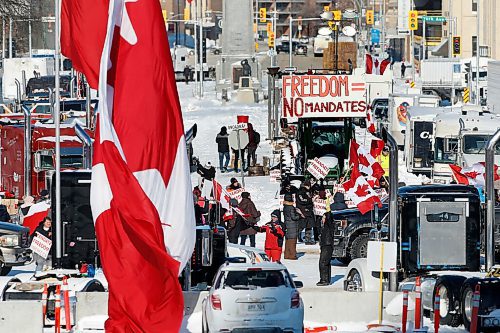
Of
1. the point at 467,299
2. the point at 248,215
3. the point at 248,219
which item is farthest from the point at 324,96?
the point at 467,299

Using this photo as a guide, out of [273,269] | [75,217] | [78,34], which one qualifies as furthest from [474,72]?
[78,34]

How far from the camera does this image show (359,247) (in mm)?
27875

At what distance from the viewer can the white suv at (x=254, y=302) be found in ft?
60.5

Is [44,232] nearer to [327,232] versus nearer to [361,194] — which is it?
[327,232]

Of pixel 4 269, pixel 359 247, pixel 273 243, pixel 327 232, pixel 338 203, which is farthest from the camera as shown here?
pixel 338 203

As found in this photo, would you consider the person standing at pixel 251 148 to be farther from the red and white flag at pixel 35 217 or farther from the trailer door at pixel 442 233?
the trailer door at pixel 442 233

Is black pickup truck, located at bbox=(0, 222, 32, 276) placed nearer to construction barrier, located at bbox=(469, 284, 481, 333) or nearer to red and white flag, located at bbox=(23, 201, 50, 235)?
red and white flag, located at bbox=(23, 201, 50, 235)

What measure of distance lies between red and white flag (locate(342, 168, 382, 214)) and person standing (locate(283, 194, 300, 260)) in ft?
3.98

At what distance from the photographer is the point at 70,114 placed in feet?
156

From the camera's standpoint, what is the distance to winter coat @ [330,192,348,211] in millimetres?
31078

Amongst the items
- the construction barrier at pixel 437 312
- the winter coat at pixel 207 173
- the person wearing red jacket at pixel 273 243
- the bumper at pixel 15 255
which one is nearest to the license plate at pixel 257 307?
the construction barrier at pixel 437 312

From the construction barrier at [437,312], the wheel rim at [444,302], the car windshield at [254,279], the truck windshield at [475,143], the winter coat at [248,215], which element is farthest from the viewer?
the truck windshield at [475,143]

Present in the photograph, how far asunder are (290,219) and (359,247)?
1422 millimetres

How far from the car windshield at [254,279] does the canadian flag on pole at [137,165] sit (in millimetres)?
6481
